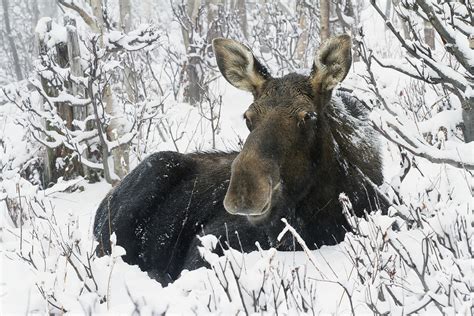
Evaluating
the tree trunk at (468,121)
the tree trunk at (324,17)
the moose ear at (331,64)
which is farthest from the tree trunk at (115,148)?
the tree trunk at (468,121)

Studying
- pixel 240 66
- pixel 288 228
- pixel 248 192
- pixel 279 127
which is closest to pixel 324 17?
pixel 240 66

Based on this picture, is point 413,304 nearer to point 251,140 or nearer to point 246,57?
point 251,140

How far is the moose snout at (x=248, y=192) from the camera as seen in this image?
3.28m

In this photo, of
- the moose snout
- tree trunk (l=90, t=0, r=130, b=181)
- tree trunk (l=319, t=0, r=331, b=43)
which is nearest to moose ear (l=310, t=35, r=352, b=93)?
the moose snout

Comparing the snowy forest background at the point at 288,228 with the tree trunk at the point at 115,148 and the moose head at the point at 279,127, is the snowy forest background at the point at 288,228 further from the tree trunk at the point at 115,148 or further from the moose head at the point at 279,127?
the moose head at the point at 279,127

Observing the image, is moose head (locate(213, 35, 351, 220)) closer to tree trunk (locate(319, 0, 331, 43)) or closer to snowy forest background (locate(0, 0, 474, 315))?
snowy forest background (locate(0, 0, 474, 315))

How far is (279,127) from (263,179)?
47 centimetres

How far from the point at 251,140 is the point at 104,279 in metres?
1.25

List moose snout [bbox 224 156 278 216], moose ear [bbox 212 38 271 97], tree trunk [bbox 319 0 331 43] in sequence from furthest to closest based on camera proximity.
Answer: tree trunk [bbox 319 0 331 43] → moose ear [bbox 212 38 271 97] → moose snout [bbox 224 156 278 216]

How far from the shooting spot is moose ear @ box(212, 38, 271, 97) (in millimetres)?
4277

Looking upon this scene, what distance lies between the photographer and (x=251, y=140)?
11.9 ft

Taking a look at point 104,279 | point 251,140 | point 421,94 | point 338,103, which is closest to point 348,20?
point 421,94

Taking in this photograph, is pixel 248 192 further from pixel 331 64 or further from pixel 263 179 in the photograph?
pixel 331 64

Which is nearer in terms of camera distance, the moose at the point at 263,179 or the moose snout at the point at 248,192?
the moose snout at the point at 248,192
